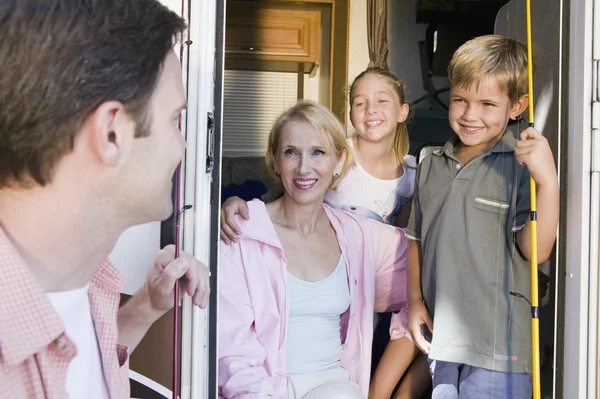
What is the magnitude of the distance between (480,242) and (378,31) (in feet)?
7.97

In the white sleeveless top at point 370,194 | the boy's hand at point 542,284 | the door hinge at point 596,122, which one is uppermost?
→ the door hinge at point 596,122

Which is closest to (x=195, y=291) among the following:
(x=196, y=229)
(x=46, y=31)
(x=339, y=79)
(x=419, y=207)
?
(x=196, y=229)

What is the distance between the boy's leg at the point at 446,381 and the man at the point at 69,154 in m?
1.40

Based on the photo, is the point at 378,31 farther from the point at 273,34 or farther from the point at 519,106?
the point at 519,106

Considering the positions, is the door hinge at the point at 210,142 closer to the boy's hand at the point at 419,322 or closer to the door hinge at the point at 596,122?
the boy's hand at the point at 419,322

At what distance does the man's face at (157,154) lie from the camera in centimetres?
111

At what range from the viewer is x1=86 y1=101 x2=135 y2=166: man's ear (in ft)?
3.34

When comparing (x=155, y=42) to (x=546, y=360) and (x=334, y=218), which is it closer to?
(x=334, y=218)

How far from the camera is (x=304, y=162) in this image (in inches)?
93.4

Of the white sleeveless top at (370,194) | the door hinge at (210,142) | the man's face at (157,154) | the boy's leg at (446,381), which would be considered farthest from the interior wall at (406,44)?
the man's face at (157,154)

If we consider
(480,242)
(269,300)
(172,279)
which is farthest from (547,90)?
(172,279)

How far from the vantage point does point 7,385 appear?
38.2 inches

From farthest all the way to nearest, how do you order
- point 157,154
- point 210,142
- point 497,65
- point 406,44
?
point 406,44 < point 497,65 < point 210,142 < point 157,154

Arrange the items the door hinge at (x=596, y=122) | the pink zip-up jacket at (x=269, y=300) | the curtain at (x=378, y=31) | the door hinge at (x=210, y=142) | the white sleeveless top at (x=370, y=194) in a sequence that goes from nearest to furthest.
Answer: the door hinge at (x=210, y=142)
the door hinge at (x=596, y=122)
the pink zip-up jacket at (x=269, y=300)
the white sleeveless top at (x=370, y=194)
the curtain at (x=378, y=31)
